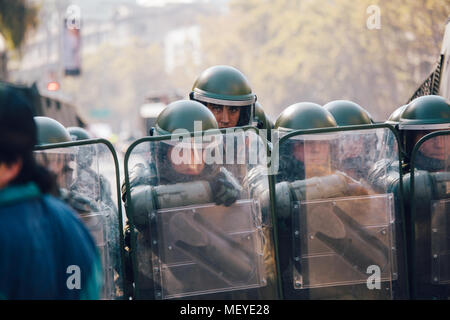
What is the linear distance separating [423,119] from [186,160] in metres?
1.98

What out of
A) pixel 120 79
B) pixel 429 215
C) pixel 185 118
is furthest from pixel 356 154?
pixel 120 79

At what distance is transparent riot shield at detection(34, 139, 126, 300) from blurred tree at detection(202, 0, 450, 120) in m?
Result: 16.5

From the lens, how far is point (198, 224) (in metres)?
3.69

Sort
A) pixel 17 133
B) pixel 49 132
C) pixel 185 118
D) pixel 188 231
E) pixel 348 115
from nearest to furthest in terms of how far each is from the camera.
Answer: pixel 17 133, pixel 188 231, pixel 185 118, pixel 49 132, pixel 348 115

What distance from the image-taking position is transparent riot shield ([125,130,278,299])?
369 cm

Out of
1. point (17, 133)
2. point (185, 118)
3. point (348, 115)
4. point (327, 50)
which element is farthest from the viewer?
point (327, 50)

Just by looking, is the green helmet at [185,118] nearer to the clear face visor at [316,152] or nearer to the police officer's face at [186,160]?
the police officer's face at [186,160]

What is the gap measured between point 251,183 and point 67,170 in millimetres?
1110

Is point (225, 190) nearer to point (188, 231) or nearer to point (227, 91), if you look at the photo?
point (188, 231)

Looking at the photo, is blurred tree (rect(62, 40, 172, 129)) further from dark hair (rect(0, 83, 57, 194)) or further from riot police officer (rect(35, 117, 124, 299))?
dark hair (rect(0, 83, 57, 194))

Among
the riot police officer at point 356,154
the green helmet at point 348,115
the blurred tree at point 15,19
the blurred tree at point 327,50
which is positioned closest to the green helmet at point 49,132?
the riot police officer at point 356,154

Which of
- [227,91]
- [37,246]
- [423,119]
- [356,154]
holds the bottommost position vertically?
[37,246]

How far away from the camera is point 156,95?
39.6 m

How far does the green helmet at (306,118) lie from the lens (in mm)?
4559
